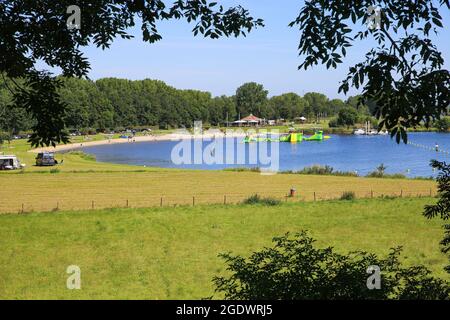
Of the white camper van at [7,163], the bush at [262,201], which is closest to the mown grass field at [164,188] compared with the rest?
the bush at [262,201]

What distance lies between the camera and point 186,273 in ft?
57.8

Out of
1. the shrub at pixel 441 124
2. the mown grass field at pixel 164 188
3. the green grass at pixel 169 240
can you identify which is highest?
the shrub at pixel 441 124

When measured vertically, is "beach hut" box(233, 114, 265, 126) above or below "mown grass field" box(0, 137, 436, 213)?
above

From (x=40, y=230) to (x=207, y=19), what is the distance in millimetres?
18812

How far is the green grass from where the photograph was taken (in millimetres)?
16453

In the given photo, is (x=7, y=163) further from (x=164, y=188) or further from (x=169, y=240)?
(x=169, y=240)

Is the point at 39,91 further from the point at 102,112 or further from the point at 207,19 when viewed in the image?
the point at 102,112

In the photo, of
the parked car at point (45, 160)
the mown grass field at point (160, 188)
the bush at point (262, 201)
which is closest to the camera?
the bush at point (262, 201)

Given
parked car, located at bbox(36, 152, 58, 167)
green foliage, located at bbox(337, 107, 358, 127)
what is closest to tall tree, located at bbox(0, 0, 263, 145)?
parked car, located at bbox(36, 152, 58, 167)

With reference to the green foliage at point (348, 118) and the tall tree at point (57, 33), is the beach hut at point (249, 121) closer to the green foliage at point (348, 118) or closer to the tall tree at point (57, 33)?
the green foliage at point (348, 118)

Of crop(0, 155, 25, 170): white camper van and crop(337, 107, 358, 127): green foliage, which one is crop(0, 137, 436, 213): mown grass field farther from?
crop(337, 107, 358, 127): green foliage

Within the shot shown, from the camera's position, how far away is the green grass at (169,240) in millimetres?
16453

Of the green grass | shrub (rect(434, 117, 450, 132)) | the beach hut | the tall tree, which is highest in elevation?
the beach hut
